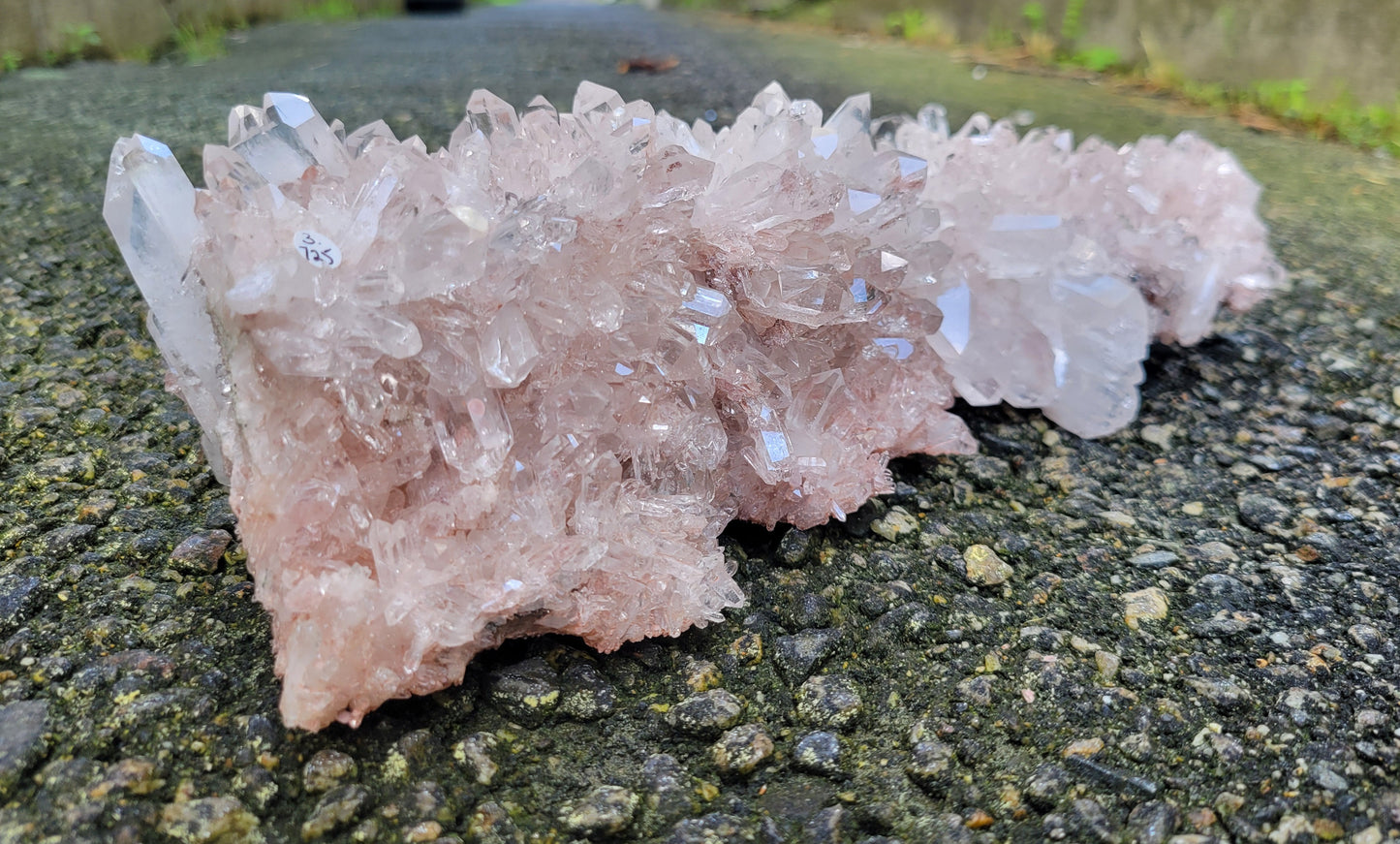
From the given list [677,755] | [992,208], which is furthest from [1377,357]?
[677,755]

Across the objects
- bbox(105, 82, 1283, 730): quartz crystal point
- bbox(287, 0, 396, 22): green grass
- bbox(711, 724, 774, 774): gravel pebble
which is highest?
bbox(287, 0, 396, 22): green grass

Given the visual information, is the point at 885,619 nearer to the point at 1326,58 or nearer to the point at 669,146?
the point at 669,146

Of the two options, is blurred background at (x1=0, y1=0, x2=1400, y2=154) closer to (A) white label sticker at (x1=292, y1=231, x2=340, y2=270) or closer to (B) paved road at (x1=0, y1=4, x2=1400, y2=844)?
(B) paved road at (x1=0, y1=4, x2=1400, y2=844)

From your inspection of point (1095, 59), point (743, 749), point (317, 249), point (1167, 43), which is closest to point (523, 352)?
point (317, 249)

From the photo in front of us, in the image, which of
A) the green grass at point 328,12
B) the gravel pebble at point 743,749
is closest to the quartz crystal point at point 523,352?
the gravel pebble at point 743,749

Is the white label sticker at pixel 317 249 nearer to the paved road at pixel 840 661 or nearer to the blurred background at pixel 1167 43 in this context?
the paved road at pixel 840 661

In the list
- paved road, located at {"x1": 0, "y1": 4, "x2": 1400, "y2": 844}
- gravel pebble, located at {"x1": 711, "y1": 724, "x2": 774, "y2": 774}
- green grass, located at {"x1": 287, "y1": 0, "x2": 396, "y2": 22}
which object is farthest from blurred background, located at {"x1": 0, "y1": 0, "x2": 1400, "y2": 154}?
gravel pebble, located at {"x1": 711, "y1": 724, "x2": 774, "y2": 774}

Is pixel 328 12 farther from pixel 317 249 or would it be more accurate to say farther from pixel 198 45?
pixel 317 249

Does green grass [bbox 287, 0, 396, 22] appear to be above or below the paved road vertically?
above
